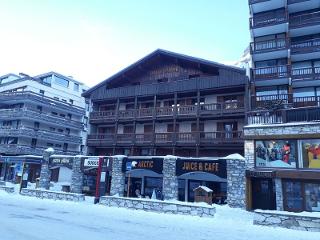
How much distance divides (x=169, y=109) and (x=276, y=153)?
45.1 feet

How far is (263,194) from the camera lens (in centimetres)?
1972

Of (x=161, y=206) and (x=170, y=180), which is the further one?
(x=170, y=180)

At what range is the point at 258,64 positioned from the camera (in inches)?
1211

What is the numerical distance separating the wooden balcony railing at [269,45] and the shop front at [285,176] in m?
13.1

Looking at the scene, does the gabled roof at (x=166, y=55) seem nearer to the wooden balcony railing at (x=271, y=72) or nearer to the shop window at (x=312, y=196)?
the wooden balcony railing at (x=271, y=72)

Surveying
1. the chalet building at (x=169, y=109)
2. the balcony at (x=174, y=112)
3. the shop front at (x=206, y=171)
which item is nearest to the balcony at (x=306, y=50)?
the chalet building at (x=169, y=109)

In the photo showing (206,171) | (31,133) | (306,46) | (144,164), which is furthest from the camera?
(31,133)

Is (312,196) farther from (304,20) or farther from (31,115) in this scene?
(31,115)

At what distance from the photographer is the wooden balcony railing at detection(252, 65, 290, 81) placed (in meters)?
27.3

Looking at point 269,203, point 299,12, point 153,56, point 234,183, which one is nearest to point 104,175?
point 234,183

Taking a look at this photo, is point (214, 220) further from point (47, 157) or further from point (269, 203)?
point (47, 157)

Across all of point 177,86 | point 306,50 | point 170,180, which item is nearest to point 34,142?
point 177,86

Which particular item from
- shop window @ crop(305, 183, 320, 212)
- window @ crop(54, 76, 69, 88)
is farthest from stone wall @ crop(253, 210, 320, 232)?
window @ crop(54, 76, 69, 88)

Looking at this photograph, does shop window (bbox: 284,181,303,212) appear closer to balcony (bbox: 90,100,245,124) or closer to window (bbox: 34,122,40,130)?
balcony (bbox: 90,100,245,124)
